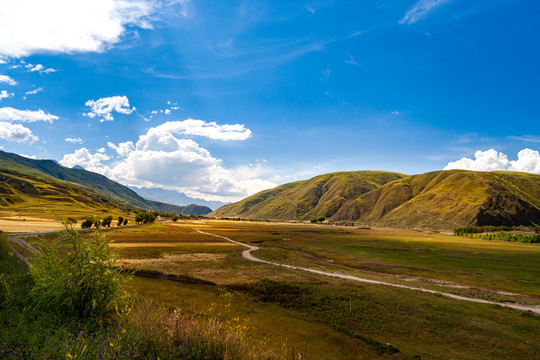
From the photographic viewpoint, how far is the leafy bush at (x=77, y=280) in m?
11.8

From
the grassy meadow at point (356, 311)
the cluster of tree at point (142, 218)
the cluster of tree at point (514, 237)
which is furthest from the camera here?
the cluster of tree at point (142, 218)

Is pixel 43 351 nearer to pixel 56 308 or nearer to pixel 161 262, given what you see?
pixel 56 308

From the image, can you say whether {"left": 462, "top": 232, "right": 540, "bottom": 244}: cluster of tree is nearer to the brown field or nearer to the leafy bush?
the leafy bush

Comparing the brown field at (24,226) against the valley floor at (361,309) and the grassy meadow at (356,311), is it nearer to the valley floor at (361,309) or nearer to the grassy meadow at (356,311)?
the valley floor at (361,309)

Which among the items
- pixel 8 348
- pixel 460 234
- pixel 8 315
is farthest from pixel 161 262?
pixel 460 234

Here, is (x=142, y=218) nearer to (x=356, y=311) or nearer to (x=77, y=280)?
(x=356, y=311)

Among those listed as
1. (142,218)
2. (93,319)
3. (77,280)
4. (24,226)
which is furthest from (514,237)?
(24,226)

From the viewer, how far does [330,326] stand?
27984mm

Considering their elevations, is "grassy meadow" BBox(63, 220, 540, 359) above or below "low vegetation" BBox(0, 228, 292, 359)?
below

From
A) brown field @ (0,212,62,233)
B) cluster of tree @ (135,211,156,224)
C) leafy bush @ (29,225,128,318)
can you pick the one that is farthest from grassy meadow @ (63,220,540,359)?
cluster of tree @ (135,211,156,224)

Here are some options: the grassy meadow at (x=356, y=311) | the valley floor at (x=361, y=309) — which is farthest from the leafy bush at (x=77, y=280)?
the valley floor at (x=361, y=309)

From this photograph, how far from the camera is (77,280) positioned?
12195 mm

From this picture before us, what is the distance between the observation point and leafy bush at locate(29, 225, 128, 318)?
11.8 metres

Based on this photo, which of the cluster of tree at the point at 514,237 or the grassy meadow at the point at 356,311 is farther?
the cluster of tree at the point at 514,237
